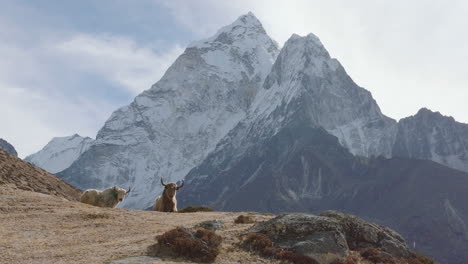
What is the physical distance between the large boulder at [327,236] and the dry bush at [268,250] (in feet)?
1.24

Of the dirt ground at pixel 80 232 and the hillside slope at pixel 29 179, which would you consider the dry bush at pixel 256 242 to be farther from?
the hillside slope at pixel 29 179

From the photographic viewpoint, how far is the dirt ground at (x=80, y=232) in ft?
66.0

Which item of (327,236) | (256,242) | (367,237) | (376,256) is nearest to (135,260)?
(256,242)

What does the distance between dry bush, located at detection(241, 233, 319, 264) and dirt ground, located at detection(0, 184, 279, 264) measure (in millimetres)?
515

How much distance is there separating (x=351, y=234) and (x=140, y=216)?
36.8 ft

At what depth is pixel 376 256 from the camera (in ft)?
72.9

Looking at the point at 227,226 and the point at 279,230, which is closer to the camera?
the point at 279,230

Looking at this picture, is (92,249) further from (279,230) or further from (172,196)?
(172,196)

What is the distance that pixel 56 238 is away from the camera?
23500 millimetres

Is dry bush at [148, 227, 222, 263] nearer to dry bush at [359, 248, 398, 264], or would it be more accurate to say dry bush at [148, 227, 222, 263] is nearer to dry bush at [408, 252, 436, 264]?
dry bush at [359, 248, 398, 264]

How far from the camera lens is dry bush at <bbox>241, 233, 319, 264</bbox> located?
20500mm

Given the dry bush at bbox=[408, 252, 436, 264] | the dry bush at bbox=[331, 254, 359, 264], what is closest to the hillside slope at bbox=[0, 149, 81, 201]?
the dry bush at bbox=[331, 254, 359, 264]

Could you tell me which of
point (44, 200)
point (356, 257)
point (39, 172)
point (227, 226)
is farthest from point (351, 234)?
point (39, 172)

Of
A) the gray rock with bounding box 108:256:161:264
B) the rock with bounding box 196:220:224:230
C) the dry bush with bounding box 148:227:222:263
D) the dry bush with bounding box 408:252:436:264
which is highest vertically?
the rock with bounding box 196:220:224:230
